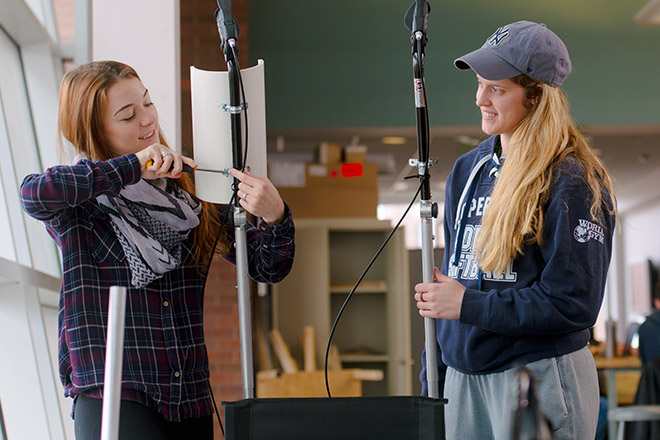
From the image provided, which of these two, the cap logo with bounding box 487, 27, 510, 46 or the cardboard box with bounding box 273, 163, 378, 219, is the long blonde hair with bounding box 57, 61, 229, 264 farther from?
the cardboard box with bounding box 273, 163, 378, 219

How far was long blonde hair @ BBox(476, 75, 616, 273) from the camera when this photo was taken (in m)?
1.40

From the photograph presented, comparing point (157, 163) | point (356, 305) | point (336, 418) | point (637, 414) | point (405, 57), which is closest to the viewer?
point (336, 418)

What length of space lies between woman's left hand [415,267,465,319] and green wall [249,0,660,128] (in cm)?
398

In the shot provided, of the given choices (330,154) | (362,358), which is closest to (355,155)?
(330,154)

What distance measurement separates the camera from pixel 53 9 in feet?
8.19

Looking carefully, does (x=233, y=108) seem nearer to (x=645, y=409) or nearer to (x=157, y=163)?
(x=157, y=163)

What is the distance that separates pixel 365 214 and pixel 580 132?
3.00 meters

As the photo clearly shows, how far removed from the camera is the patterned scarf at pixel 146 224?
4.56 feet

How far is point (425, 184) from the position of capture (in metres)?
1.42

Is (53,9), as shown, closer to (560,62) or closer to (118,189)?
(118,189)

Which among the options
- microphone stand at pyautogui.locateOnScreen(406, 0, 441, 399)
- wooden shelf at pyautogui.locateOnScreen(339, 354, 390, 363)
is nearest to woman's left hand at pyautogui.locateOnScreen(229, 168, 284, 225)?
microphone stand at pyautogui.locateOnScreen(406, 0, 441, 399)

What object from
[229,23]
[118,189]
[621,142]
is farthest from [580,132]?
[621,142]

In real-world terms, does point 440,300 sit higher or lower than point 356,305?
higher

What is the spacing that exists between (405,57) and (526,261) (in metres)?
4.03
